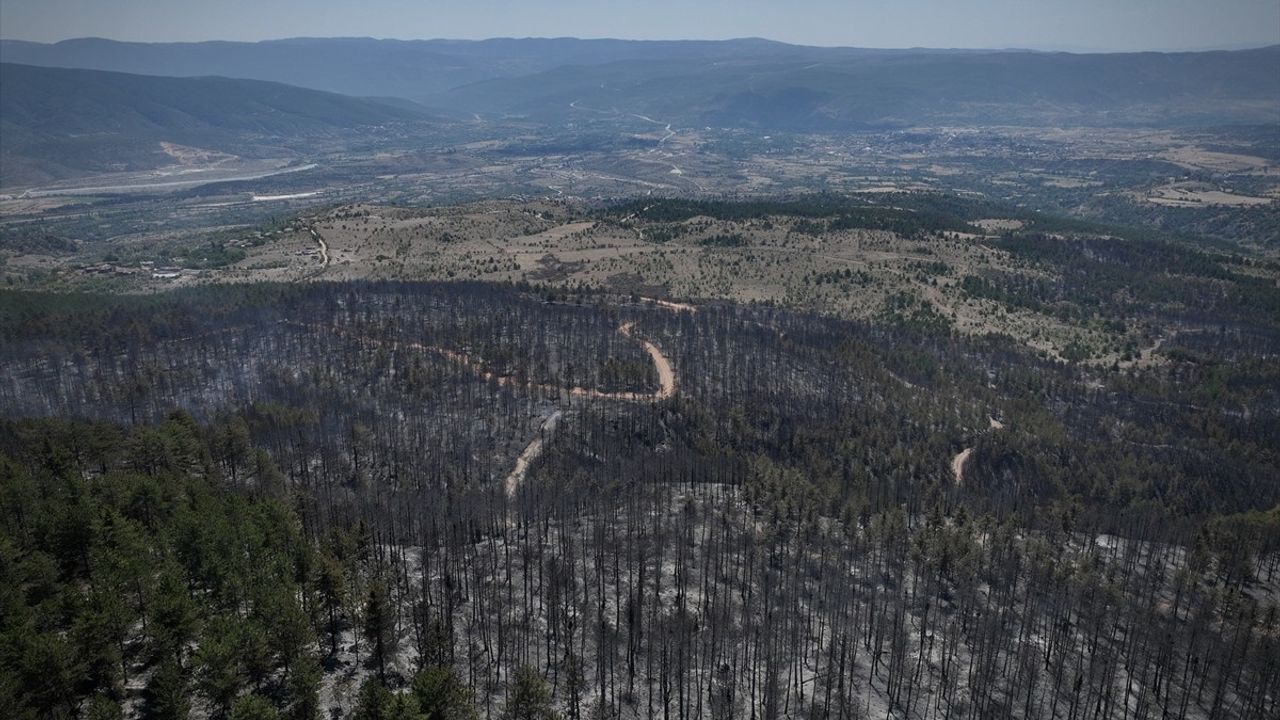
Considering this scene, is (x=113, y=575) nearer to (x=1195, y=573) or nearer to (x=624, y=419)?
(x=624, y=419)

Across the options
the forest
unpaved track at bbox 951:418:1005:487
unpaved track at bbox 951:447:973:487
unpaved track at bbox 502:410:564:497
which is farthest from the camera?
unpaved track at bbox 951:447:973:487

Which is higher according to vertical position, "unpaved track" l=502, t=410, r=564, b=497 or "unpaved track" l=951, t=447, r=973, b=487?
"unpaved track" l=502, t=410, r=564, b=497

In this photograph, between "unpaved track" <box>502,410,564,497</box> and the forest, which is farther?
"unpaved track" <box>502,410,564,497</box>

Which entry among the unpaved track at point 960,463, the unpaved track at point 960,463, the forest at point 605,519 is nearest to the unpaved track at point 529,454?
the forest at point 605,519

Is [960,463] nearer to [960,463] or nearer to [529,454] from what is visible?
[960,463]

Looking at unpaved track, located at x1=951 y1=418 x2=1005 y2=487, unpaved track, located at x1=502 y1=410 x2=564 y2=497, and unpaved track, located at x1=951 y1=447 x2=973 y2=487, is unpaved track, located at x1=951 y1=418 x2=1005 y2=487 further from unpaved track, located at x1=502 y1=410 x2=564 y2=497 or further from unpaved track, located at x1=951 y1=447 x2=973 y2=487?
unpaved track, located at x1=502 y1=410 x2=564 y2=497

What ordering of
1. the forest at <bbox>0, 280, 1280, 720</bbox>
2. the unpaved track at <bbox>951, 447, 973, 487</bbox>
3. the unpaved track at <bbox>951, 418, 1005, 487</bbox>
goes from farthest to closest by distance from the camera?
1. the unpaved track at <bbox>951, 447, 973, 487</bbox>
2. the unpaved track at <bbox>951, 418, 1005, 487</bbox>
3. the forest at <bbox>0, 280, 1280, 720</bbox>

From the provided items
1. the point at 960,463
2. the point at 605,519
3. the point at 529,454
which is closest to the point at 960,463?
the point at 960,463

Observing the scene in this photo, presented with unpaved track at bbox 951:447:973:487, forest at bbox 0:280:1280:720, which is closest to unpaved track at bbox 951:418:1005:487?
unpaved track at bbox 951:447:973:487
